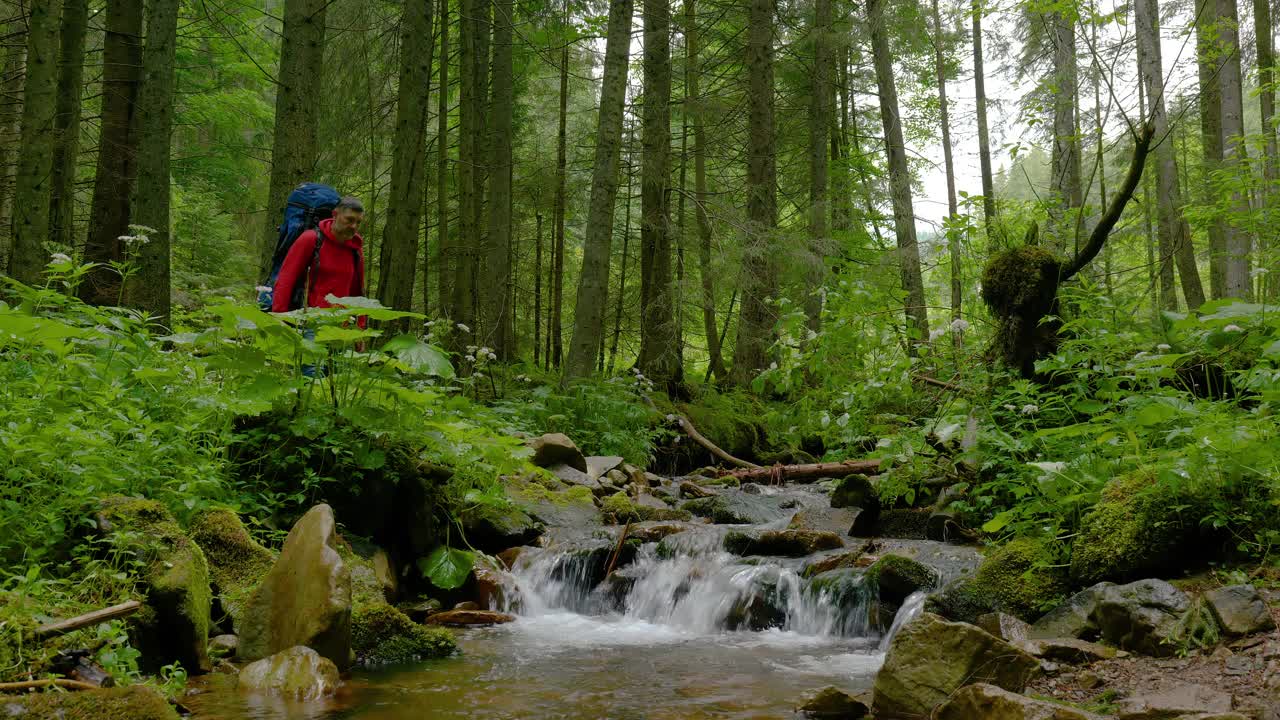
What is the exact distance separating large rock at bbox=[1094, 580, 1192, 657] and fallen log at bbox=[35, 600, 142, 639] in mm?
4005

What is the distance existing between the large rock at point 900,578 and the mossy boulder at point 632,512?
2.75 metres

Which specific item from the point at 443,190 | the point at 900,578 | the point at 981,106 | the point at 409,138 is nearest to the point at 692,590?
the point at 900,578

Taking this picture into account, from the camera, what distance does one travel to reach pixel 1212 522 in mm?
3881

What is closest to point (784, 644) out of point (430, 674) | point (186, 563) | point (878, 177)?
point (430, 674)

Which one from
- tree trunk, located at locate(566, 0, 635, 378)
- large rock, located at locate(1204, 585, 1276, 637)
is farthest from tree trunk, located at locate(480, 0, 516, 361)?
large rock, located at locate(1204, 585, 1276, 637)

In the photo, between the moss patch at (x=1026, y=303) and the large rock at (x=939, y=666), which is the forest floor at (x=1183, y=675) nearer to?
the large rock at (x=939, y=666)

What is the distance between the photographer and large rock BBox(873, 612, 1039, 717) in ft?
10.6

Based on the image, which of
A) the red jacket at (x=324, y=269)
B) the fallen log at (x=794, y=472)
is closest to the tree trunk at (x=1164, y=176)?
the fallen log at (x=794, y=472)

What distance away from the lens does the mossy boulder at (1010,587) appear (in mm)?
Answer: 4266

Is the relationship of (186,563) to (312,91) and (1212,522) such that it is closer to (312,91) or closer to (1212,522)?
(1212,522)

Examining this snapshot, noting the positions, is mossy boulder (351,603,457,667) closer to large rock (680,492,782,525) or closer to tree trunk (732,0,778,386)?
large rock (680,492,782,525)

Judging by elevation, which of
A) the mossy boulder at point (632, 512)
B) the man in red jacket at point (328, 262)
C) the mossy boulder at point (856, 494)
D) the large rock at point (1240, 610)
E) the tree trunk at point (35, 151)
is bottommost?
the mossy boulder at point (632, 512)

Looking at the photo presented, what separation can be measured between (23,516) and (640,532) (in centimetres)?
424

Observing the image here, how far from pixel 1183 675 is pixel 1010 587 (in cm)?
135
